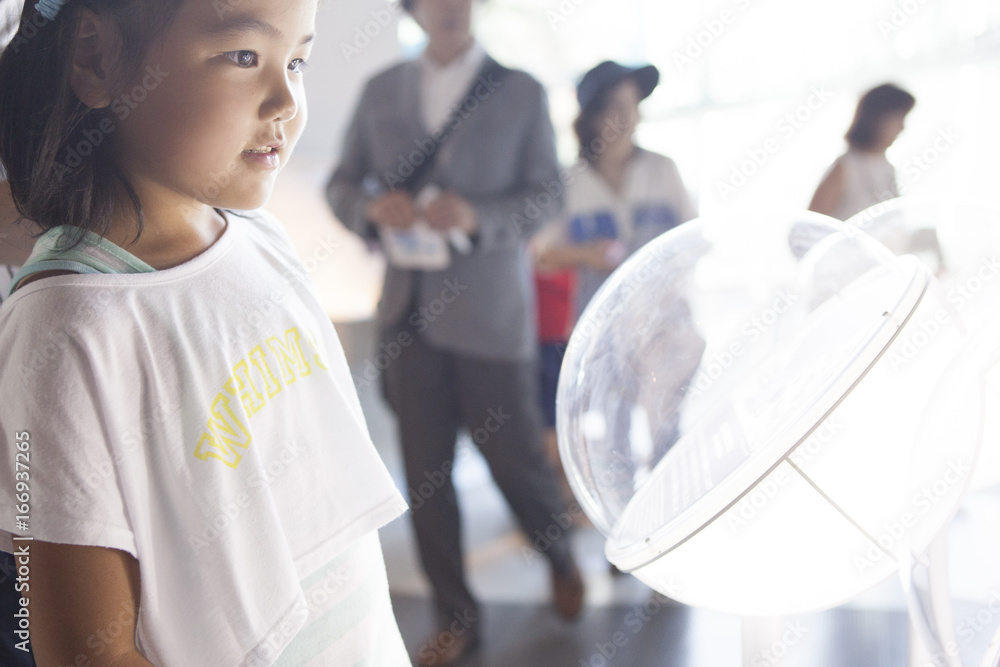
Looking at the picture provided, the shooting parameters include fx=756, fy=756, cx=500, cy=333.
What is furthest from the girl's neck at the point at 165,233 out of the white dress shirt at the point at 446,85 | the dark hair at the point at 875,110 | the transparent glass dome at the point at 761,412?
the dark hair at the point at 875,110

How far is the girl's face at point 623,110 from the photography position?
1.84m

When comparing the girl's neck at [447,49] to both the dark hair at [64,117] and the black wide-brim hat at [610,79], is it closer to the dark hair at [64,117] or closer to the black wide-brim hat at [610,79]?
the black wide-brim hat at [610,79]

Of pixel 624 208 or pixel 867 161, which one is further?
pixel 624 208

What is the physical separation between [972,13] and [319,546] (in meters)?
2.83

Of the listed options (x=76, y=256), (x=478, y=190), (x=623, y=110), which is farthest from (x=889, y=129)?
(x=76, y=256)

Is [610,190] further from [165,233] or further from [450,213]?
[165,233]

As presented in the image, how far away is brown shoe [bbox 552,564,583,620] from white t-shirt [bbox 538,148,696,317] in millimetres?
670

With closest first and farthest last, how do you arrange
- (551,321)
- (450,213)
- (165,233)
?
(165,233) → (450,213) → (551,321)

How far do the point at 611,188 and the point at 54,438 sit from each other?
1.63 m

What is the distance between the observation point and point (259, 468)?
1.74 ft

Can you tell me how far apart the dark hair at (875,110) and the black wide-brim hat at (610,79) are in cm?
49

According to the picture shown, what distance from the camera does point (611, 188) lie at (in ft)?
6.28

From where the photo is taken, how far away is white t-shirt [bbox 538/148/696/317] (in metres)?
1.84

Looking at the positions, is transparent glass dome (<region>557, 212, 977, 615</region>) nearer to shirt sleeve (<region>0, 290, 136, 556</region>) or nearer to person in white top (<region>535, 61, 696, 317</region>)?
shirt sleeve (<region>0, 290, 136, 556</region>)
